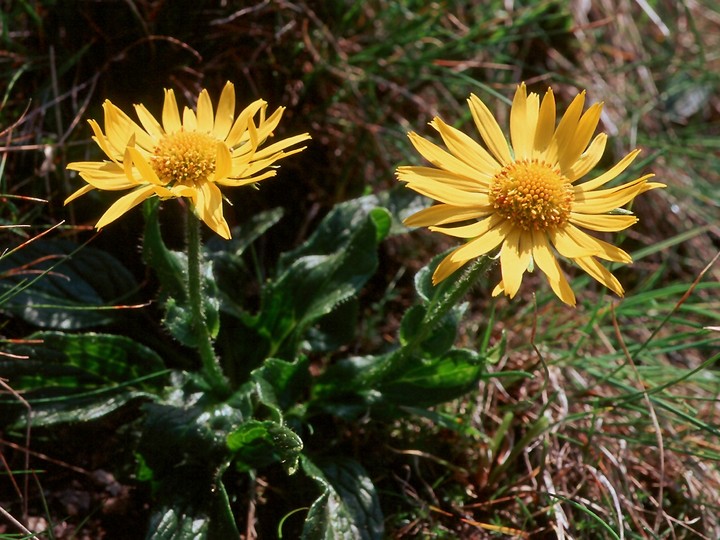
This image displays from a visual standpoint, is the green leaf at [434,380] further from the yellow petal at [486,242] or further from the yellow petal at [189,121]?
the yellow petal at [189,121]

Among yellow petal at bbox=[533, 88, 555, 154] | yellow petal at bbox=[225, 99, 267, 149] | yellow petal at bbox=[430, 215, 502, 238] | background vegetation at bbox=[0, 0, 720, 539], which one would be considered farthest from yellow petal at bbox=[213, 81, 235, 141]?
yellow petal at bbox=[533, 88, 555, 154]

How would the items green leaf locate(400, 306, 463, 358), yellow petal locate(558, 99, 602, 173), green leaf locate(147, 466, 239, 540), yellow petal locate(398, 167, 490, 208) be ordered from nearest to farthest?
yellow petal locate(398, 167, 490, 208) < yellow petal locate(558, 99, 602, 173) < green leaf locate(147, 466, 239, 540) < green leaf locate(400, 306, 463, 358)

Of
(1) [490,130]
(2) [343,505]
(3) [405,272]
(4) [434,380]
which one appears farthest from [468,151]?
(3) [405,272]

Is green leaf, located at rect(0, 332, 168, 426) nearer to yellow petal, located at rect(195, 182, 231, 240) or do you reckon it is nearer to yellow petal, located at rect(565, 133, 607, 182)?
yellow petal, located at rect(195, 182, 231, 240)

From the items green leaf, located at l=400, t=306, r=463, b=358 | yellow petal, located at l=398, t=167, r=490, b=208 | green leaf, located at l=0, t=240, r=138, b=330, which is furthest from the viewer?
green leaf, located at l=0, t=240, r=138, b=330

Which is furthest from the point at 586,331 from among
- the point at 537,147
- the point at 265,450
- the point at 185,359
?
the point at 185,359

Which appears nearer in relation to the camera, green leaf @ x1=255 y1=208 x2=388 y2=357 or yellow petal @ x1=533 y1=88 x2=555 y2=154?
yellow petal @ x1=533 y1=88 x2=555 y2=154
